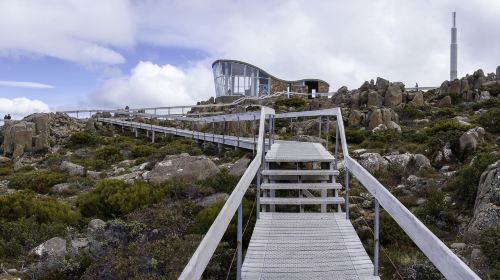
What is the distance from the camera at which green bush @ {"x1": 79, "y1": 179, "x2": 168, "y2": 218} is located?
32.0 ft

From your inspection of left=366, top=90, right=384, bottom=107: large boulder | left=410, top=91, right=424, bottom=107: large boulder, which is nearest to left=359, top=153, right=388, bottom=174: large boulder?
left=366, top=90, right=384, bottom=107: large boulder

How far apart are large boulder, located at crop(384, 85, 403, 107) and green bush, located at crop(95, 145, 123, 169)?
21134mm

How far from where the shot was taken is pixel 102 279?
5648 mm

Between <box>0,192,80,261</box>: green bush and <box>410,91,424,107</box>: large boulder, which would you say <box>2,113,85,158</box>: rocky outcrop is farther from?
<box>410,91,424,107</box>: large boulder

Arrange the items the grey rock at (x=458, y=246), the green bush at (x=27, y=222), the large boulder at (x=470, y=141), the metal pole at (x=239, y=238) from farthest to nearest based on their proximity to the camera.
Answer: the large boulder at (x=470, y=141) < the green bush at (x=27, y=222) < the grey rock at (x=458, y=246) < the metal pole at (x=239, y=238)

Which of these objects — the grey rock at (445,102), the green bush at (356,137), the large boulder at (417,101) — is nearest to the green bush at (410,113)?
the large boulder at (417,101)

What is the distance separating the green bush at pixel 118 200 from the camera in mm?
9742

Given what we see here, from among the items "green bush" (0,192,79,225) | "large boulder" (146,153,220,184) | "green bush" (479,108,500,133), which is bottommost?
"green bush" (0,192,79,225)

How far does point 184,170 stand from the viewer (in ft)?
39.4

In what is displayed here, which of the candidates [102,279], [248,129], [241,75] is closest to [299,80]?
[241,75]

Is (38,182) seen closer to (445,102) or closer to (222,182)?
(222,182)

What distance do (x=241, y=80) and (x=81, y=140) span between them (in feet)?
78.7

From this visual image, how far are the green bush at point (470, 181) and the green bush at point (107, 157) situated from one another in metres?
13.3

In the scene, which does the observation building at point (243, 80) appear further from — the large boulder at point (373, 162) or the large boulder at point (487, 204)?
the large boulder at point (487, 204)
